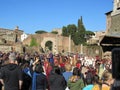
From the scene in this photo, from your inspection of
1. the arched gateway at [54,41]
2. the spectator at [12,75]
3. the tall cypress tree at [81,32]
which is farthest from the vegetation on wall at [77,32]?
the spectator at [12,75]

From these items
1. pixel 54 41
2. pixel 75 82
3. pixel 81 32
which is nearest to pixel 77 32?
pixel 81 32

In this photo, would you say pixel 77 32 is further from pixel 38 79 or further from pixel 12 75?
pixel 12 75

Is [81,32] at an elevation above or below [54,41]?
above

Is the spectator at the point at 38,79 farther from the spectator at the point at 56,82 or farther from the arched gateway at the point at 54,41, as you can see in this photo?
the arched gateway at the point at 54,41

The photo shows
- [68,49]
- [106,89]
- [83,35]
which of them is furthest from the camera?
[83,35]

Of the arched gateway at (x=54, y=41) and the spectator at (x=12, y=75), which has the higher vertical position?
the arched gateway at (x=54, y=41)

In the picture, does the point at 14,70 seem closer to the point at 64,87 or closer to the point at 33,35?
the point at 64,87

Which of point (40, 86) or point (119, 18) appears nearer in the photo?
point (40, 86)

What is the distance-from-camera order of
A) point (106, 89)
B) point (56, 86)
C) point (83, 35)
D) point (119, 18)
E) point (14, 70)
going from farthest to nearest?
point (83, 35) < point (119, 18) < point (56, 86) < point (14, 70) < point (106, 89)

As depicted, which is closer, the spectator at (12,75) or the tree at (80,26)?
the spectator at (12,75)

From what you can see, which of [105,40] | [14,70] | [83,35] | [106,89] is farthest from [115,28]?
[83,35]

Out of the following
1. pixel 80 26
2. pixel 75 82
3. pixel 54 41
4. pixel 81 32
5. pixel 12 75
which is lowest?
pixel 75 82

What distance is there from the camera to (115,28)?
24.9 metres

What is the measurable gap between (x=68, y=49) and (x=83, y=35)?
945 centimetres
